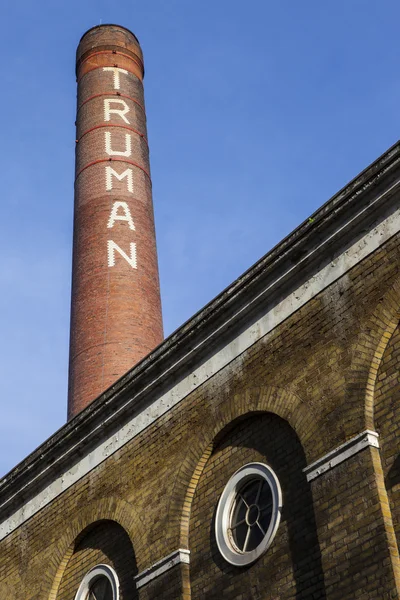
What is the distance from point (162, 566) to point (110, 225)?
1248 centimetres

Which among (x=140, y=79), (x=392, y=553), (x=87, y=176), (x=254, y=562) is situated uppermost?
(x=140, y=79)

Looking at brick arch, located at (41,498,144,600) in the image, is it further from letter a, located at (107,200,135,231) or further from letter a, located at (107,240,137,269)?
letter a, located at (107,200,135,231)

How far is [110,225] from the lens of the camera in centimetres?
2300

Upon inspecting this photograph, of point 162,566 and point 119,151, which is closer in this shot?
point 162,566

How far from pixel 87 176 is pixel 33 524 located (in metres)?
11.7

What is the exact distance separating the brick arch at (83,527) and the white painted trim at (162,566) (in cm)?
62

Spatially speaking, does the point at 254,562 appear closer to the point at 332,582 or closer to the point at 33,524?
the point at 332,582

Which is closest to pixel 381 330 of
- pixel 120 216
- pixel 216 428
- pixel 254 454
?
pixel 254 454

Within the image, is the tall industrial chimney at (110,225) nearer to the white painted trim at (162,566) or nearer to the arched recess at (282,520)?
the white painted trim at (162,566)

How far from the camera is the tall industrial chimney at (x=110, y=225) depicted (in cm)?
2119

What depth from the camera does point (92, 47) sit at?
26891mm

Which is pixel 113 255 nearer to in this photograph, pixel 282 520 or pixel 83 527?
pixel 83 527

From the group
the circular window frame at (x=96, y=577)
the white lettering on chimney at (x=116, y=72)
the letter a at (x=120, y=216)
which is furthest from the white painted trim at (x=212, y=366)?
the white lettering on chimney at (x=116, y=72)

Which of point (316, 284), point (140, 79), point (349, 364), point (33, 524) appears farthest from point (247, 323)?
point (140, 79)
